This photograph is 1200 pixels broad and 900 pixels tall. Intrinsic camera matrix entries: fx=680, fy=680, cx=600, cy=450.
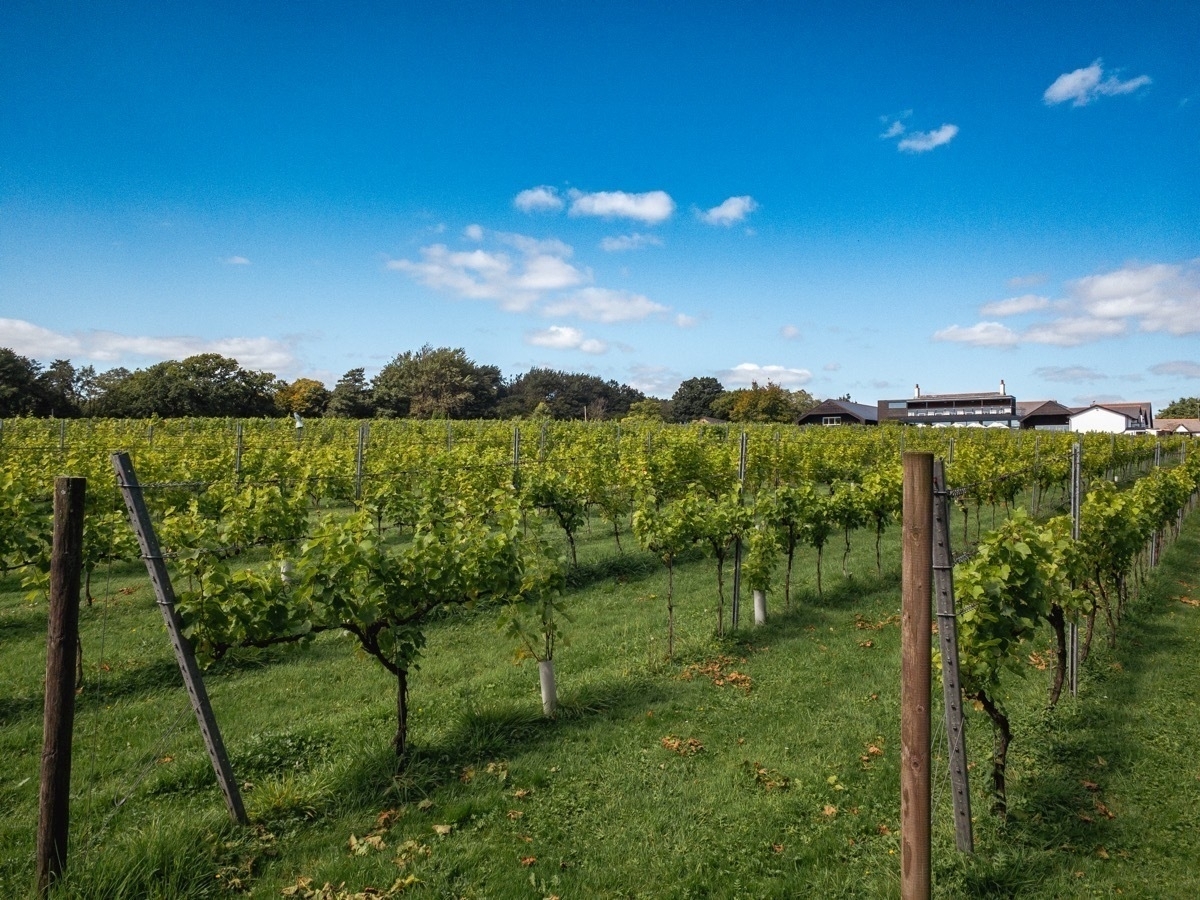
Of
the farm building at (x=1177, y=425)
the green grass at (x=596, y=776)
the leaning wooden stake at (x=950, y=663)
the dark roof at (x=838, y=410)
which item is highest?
the dark roof at (x=838, y=410)

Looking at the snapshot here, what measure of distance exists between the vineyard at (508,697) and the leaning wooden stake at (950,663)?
313 millimetres

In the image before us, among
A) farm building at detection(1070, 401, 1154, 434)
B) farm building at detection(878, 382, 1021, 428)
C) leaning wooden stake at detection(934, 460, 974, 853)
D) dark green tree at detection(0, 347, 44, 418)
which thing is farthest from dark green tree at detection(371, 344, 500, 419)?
farm building at detection(1070, 401, 1154, 434)

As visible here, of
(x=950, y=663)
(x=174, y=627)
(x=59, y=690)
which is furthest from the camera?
(x=174, y=627)

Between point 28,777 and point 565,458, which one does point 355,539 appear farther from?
point 565,458

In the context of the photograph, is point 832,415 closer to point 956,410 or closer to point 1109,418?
point 956,410

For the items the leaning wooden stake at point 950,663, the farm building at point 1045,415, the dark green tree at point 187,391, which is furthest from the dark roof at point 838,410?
the leaning wooden stake at point 950,663

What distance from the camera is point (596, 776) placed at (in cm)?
481

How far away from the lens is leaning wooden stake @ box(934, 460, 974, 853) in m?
3.64

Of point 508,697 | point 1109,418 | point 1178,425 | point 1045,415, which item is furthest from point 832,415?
point 508,697

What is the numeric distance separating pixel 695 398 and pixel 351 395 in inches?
1391

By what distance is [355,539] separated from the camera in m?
4.78

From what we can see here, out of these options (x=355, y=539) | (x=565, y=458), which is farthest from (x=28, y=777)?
(x=565, y=458)

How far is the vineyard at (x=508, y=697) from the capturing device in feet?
12.7

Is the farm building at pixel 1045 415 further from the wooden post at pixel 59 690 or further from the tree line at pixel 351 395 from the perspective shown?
the wooden post at pixel 59 690
